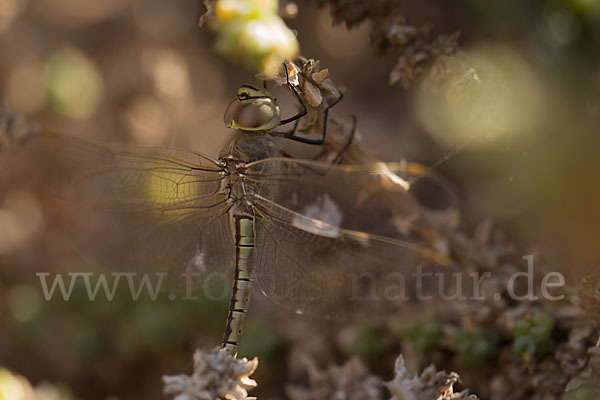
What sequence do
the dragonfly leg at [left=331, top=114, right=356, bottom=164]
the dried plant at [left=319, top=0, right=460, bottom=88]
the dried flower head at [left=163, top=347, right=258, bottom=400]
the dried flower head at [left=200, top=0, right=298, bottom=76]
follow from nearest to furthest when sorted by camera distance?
the dried flower head at [left=200, top=0, right=298, bottom=76]
the dried flower head at [left=163, top=347, right=258, bottom=400]
the dried plant at [left=319, top=0, right=460, bottom=88]
the dragonfly leg at [left=331, top=114, right=356, bottom=164]

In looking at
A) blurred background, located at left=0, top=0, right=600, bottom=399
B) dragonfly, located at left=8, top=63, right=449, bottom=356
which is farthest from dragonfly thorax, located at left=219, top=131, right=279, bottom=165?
blurred background, located at left=0, top=0, right=600, bottom=399

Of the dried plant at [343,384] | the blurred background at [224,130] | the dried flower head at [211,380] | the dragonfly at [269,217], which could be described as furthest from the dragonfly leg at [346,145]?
the dried flower head at [211,380]

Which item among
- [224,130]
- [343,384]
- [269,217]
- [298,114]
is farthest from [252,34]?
[224,130]

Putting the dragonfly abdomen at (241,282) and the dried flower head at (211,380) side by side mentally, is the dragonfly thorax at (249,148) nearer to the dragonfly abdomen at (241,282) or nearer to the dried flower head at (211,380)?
the dragonfly abdomen at (241,282)

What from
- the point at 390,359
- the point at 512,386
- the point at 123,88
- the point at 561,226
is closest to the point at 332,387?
the point at 390,359

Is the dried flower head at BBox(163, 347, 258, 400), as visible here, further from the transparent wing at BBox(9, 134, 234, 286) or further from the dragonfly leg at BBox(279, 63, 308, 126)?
the dragonfly leg at BBox(279, 63, 308, 126)
